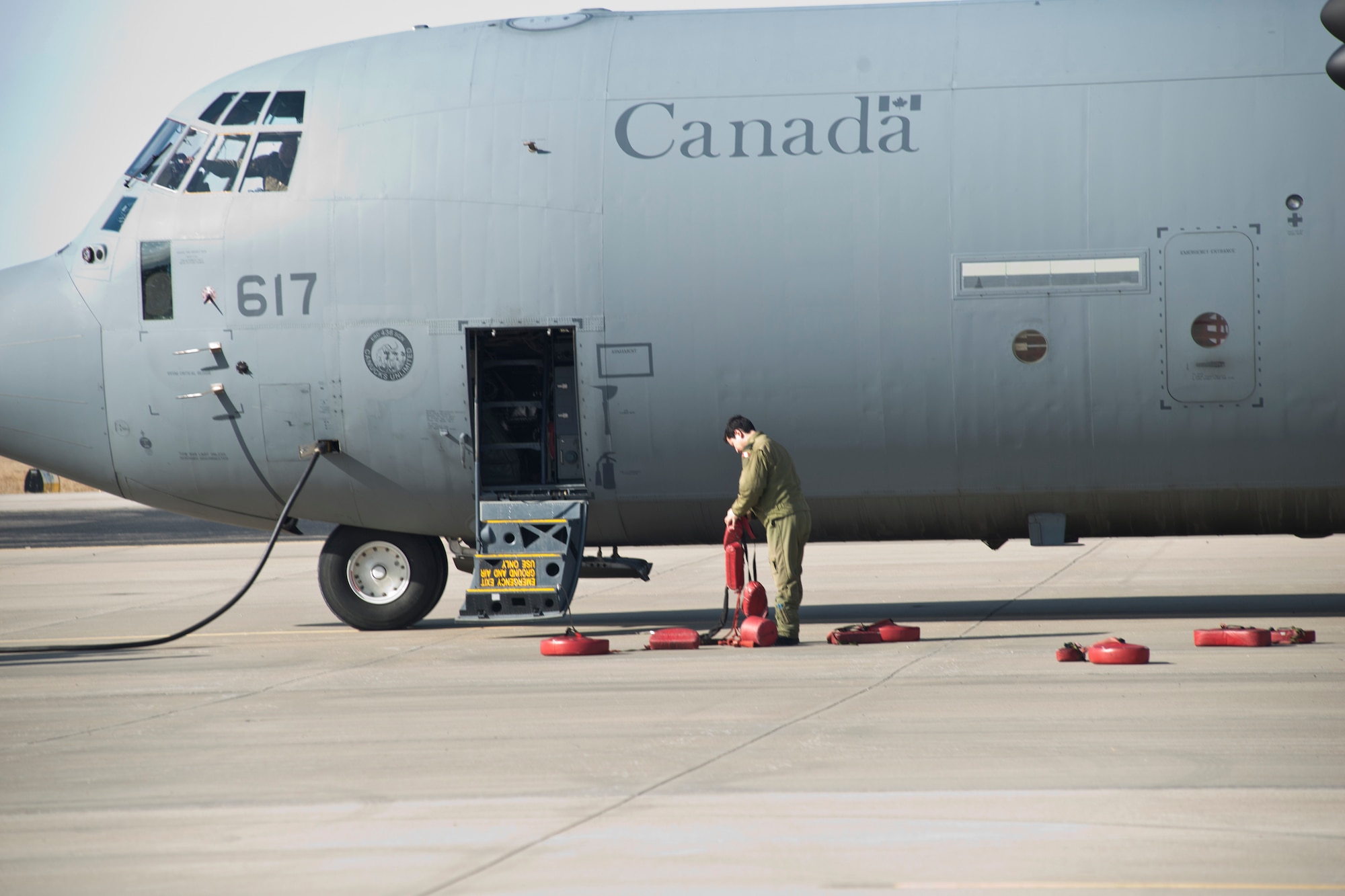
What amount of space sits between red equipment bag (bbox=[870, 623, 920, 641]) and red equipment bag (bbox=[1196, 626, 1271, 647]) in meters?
2.26

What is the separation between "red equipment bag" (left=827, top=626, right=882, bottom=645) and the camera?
1150 cm

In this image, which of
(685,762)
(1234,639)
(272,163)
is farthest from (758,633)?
(272,163)

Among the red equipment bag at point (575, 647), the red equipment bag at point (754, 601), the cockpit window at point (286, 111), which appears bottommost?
the red equipment bag at point (575, 647)

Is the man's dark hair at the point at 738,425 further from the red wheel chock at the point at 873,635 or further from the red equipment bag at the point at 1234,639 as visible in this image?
the red equipment bag at the point at 1234,639

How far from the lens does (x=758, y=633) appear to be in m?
11.3

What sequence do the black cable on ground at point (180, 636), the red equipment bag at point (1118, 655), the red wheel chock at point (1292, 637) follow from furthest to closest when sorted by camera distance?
the black cable on ground at point (180, 636)
the red wheel chock at point (1292, 637)
the red equipment bag at point (1118, 655)

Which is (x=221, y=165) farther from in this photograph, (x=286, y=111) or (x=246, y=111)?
(x=286, y=111)

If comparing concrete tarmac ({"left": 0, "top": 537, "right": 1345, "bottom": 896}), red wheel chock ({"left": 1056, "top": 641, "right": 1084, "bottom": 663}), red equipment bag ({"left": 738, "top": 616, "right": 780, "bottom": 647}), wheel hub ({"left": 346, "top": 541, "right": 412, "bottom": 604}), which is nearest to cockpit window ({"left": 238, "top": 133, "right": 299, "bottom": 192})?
wheel hub ({"left": 346, "top": 541, "right": 412, "bottom": 604})

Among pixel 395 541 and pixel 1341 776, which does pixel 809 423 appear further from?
pixel 1341 776

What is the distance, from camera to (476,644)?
12375 millimetres

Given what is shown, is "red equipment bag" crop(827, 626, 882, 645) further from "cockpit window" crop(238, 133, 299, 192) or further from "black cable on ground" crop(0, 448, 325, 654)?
"cockpit window" crop(238, 133, 299, 192)

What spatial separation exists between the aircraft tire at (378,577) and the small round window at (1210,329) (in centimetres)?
718

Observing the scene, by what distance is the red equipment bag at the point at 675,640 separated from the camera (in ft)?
37.7

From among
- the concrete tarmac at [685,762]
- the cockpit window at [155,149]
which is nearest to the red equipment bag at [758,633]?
the concrete tarmac at [685,762]
